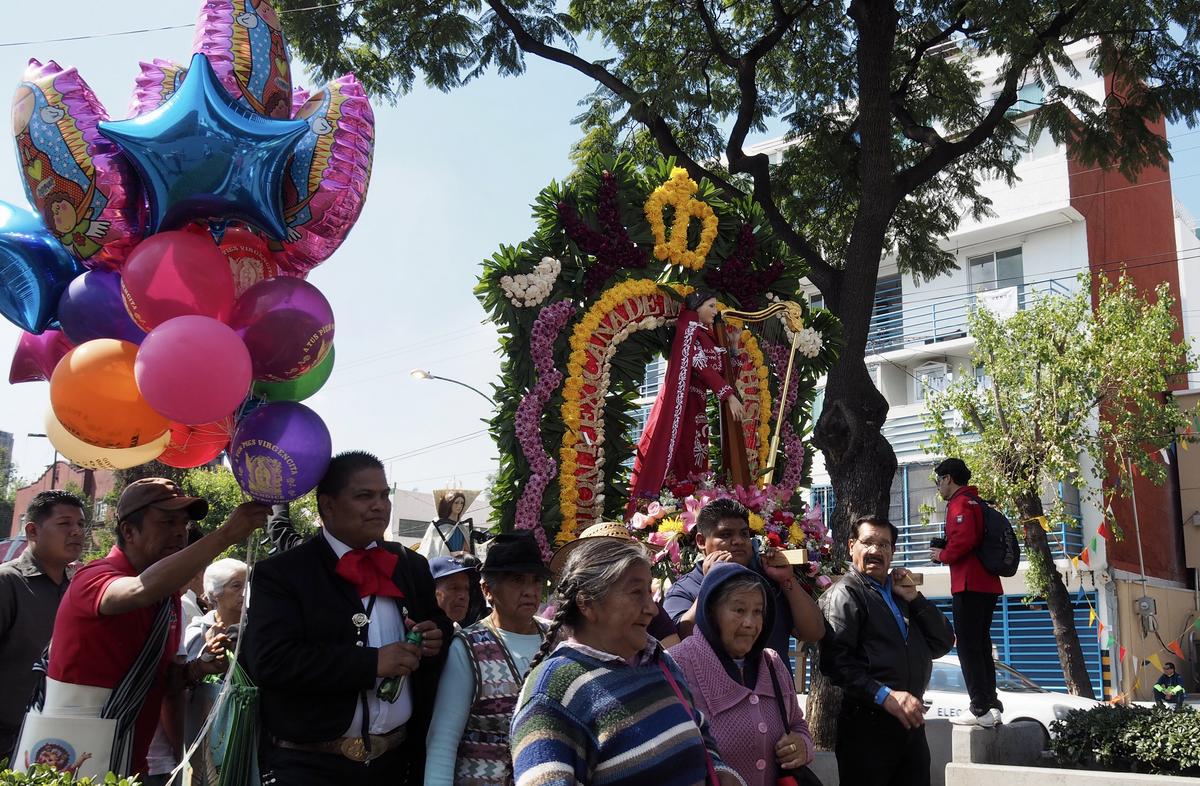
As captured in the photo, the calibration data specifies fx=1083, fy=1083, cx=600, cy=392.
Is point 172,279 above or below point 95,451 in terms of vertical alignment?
above

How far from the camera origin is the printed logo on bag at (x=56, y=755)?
3691 millimetres

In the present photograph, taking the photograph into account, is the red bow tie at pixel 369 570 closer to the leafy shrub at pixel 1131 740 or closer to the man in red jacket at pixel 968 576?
the man in red jacket at pixel 968 576

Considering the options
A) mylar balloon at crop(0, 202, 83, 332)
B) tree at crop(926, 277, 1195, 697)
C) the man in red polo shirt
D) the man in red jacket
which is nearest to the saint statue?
the man in red jacket

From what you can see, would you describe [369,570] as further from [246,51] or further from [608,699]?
[246,51]

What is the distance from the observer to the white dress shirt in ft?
11.5

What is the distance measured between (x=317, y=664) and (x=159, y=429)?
141 cm

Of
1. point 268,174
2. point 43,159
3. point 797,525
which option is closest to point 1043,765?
point 797,525

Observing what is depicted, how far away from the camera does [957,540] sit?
720 centimetres

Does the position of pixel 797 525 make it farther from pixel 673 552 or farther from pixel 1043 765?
pixel 1043 765

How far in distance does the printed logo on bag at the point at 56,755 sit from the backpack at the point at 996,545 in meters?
5.52

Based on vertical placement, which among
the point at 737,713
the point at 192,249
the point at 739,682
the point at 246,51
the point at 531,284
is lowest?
the point at 737,713

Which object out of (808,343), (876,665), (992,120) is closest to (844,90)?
(992,120)

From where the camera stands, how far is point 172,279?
3.90 meters

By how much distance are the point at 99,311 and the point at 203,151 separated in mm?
803
